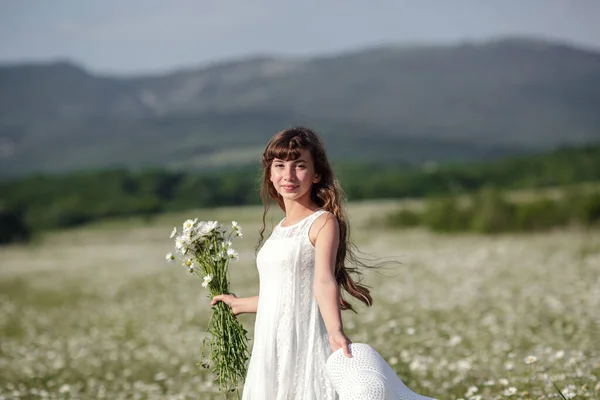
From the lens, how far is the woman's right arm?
5625 mm

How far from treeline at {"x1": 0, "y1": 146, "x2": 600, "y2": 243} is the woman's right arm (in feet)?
255

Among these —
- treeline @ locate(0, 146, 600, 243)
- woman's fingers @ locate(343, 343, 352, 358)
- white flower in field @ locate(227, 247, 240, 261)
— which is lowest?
treeline @ locate(0, 146, 600, 243)

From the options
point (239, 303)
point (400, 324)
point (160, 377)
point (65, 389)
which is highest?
point (239, 303)

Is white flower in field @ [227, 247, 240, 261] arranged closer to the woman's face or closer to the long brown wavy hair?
the woman's face

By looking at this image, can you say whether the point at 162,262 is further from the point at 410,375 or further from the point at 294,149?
the point at 294,149

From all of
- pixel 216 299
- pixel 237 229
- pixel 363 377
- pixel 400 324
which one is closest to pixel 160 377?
→ pixel 216 299

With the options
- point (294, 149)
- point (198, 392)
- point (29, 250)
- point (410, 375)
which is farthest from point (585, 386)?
point (29, 250)

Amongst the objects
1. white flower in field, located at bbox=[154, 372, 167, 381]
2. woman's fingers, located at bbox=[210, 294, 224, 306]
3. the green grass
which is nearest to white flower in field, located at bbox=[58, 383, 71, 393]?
the green grass

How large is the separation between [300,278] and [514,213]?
3181 centimetres

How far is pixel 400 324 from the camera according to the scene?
40.4 ft

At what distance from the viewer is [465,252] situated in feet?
85.8

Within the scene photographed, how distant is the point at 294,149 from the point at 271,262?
723 mm

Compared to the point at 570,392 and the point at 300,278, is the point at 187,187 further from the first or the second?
the point at 300,278

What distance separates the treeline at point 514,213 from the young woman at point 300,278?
2992cm
